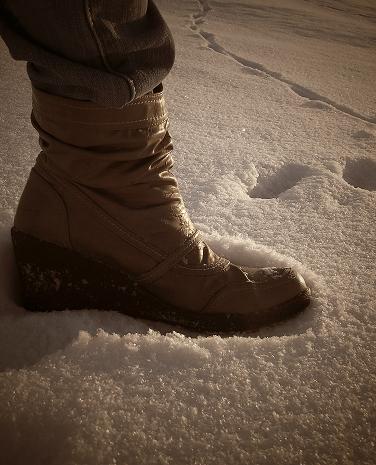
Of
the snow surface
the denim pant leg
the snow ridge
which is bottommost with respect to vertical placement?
the snow surface

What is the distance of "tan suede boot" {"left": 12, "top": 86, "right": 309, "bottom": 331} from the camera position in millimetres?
531

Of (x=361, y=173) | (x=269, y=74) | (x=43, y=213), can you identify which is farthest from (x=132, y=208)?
(x=269, y=74)

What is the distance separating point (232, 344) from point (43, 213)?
388mm

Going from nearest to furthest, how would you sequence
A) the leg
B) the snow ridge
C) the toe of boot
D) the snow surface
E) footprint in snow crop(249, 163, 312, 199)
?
1. the snow surface
2. the leg
3. the toe of boot
4. footprint in snow crop(249, 163, 312, 199)
5. the snow ridge

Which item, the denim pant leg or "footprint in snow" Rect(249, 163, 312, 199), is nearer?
the denim pant leg

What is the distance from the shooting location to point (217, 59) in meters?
2.20

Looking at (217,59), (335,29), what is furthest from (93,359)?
(335,29)

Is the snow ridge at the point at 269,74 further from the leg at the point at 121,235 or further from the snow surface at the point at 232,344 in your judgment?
the leg at the point at 121,235

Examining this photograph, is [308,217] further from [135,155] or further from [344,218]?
[135,155]

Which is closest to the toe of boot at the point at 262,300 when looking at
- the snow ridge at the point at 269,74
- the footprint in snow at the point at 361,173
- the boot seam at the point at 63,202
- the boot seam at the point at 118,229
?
the boot seam at the point at 118,229

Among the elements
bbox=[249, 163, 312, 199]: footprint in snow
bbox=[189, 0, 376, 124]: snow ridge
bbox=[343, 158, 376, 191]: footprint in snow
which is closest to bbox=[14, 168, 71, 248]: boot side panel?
bbox=[249, 163, 312, 199]: footprint in snow

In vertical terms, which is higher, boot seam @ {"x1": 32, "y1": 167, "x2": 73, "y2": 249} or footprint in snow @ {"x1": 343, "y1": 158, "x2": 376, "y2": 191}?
boot seam @ {"x1": 32, "y1": 167, "x2": 73, "y2": 249}

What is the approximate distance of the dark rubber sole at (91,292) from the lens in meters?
0.60

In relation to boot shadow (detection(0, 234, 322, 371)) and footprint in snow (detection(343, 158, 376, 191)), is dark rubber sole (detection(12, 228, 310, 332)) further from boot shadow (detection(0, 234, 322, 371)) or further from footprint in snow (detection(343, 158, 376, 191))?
footprint in snow (detection(343, 158, 376, 191))
